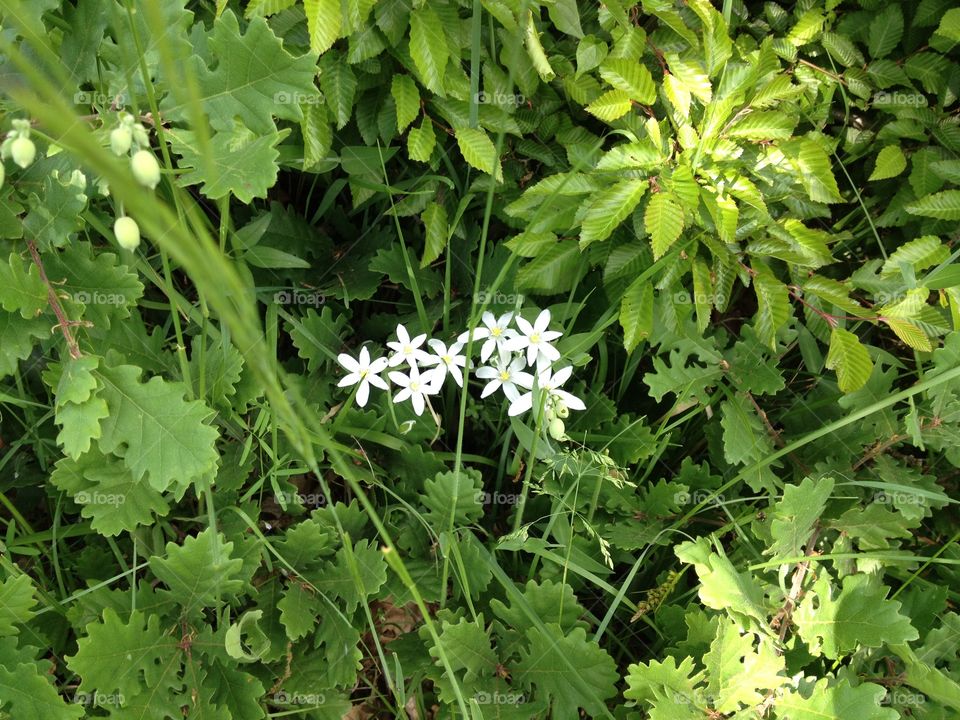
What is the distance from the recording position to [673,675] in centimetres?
178

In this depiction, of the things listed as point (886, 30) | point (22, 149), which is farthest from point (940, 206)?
point (22, 149)

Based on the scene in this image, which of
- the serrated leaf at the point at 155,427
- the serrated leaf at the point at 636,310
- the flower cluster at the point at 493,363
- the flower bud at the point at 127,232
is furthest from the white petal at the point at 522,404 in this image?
the flower bud at the point at 127,232

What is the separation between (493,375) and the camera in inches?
77.0

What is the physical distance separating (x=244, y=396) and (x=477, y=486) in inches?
25.7

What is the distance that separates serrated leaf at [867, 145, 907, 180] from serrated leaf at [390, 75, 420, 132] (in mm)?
1397

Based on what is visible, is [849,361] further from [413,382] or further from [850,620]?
[413,382]

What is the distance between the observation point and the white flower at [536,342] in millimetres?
1909

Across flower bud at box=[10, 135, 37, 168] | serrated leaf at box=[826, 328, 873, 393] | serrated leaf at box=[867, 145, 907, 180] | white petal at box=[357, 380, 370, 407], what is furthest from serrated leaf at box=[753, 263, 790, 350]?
flower bud at box=[10, 135, 37, 168]

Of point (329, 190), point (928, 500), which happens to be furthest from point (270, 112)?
point (928, 500)

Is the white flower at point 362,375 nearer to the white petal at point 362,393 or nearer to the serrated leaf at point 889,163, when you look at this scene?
the white petal at point 362,393

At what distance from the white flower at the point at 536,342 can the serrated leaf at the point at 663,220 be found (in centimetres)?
32

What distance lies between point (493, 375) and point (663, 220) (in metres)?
0.56

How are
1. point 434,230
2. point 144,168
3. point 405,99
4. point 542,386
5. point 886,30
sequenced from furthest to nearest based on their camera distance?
point 886,30 < point 434,230 < point 405,99 < point 542,386 < point 144,168

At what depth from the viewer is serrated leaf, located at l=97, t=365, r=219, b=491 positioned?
1.70 m
